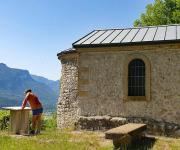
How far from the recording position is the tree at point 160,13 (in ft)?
97.1

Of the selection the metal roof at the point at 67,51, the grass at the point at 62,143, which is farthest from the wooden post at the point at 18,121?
the metal roof at the point at 67,51

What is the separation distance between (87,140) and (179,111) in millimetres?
4045

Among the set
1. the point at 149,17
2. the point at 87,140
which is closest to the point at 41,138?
the point at 87,140

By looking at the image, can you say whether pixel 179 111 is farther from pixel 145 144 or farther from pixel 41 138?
pixel 41 138

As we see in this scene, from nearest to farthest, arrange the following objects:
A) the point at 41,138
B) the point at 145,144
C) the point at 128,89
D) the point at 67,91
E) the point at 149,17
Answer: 1. the point at 145,144
2. the point at 41,138
3. the point at 128,89
4. the point at 67,91
5. the point at 149,17

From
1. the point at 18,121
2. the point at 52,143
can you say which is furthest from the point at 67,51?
the point at 52,143

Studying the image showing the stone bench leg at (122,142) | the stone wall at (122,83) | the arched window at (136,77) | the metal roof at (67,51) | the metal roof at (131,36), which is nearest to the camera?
the stone bench leg at (122,142)

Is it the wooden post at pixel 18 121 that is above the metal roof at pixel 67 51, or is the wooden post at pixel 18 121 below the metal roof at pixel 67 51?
below

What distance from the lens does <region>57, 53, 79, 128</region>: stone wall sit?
15.8 m

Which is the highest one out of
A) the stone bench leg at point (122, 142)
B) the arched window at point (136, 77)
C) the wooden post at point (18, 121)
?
the arched window at point (136, 77)

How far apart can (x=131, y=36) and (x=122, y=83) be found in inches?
88.5

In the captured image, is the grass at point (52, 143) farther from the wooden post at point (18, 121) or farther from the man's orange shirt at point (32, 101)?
the man's orange shirt at point (32, 101)

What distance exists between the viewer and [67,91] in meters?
16.2

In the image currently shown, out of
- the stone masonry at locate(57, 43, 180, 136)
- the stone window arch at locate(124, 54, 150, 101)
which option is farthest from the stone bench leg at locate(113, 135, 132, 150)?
the stone window arch at locate(124, 54, 150, 101)
